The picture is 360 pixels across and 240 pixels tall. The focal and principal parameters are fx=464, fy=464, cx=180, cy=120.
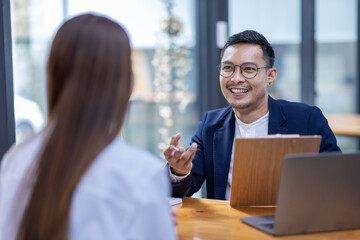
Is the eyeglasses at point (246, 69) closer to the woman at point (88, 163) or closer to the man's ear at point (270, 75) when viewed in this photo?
the man's ear at point (270, 75)

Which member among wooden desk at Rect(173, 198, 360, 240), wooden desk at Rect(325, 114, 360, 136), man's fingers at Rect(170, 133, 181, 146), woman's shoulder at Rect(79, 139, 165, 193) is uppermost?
woman's shoulder at Rect(79, 139, 165, 193)

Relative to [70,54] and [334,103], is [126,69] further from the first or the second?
[334,103]

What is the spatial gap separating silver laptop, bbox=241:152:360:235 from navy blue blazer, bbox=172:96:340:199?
→ 2.08 ft

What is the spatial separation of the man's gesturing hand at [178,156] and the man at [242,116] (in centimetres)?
20

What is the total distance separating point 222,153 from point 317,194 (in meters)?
0.81

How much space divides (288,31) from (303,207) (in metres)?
2.96

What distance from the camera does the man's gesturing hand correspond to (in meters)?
1.69

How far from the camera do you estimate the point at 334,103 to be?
4.39 meters

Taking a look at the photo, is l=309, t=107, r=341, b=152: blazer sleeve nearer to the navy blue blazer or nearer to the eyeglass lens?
the navy blue blazer

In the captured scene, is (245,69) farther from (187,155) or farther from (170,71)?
Result: (170,71)

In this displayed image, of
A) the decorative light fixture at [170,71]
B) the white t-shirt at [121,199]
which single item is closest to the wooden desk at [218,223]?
the white t-shirt at [121,199]

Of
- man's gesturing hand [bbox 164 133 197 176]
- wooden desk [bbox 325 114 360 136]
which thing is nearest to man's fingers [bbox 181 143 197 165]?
man's gesturing hand [bbox 164 133 197 176]

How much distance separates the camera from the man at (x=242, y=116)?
201 cm

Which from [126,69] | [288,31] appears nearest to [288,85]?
[288,31]
